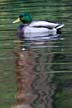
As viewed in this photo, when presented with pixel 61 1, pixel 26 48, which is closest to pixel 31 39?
pixel 26 48

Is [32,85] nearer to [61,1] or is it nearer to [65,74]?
[65,74]

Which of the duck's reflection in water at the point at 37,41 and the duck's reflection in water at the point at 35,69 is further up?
the duck's reflection in water at the point at 37,41

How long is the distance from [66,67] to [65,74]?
0.13 ft

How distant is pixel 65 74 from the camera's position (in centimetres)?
102

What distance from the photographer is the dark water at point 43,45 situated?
970 millimetres

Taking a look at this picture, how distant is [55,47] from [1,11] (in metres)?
0.23

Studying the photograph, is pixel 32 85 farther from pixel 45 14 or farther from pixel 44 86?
pixel 45 14

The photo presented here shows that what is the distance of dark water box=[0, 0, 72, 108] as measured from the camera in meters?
0.97

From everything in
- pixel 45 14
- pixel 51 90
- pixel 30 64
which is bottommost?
pixel 51 90

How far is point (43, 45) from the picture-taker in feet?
3.20

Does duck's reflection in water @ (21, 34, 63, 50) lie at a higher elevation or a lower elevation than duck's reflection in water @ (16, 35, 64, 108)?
higher

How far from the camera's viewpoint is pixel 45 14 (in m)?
1.05

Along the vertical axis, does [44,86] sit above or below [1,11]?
below

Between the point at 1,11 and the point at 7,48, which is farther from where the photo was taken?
the point at 1,11
